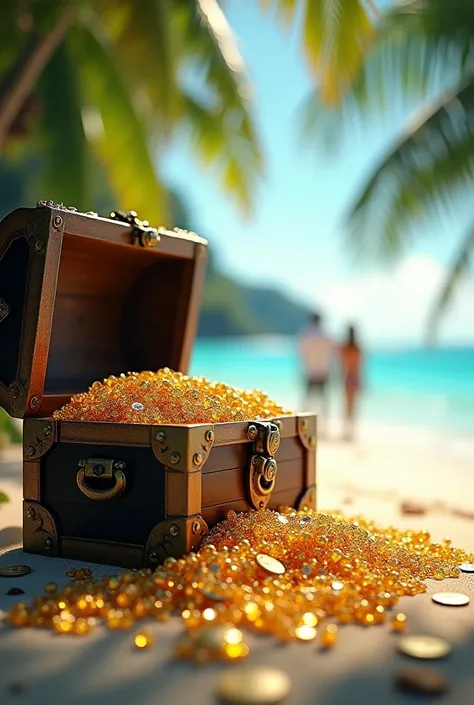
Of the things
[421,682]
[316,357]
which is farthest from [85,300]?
[316,357]

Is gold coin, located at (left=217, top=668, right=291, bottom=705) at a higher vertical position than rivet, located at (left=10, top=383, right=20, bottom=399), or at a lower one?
lower

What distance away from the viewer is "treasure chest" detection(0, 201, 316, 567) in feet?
8.46

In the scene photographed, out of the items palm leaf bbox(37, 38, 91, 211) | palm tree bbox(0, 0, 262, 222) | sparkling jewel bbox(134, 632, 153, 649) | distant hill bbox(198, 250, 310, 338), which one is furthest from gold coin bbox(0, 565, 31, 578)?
distant hill bbox(198, 250, 310, 338)

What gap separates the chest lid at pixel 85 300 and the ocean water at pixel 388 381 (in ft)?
20.1

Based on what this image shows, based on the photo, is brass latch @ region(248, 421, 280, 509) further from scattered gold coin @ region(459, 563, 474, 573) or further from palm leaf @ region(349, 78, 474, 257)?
palm leaf @ region(349, 78, 474, 257)

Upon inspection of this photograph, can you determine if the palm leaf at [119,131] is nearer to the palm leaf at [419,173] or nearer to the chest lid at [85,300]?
the palm leaf at [419,173]

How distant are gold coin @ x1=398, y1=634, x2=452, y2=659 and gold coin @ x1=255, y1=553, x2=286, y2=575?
0.47 m

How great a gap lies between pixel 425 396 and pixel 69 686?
22688 millimetres

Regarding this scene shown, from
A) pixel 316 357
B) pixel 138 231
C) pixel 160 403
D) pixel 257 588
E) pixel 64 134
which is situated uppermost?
pixel 64 134

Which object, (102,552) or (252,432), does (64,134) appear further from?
(102,552)

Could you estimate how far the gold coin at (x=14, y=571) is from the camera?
2562 millimetres

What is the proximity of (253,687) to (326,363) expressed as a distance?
7.24 m

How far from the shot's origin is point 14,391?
113 inches

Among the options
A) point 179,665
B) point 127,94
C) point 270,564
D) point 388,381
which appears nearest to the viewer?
point 179,665
